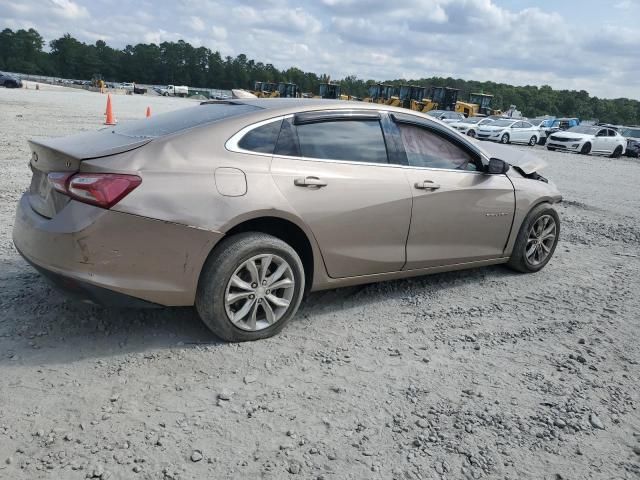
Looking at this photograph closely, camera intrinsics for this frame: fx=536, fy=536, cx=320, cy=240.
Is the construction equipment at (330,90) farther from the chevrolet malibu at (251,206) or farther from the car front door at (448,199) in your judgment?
the chevrolet malibu at (251,206)

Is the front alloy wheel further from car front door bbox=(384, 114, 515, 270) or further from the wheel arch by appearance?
the wheel arch

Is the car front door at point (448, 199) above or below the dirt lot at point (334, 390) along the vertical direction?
above

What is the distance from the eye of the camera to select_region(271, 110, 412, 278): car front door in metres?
3.61

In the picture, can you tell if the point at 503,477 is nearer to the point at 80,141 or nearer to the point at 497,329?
the point at 497,329

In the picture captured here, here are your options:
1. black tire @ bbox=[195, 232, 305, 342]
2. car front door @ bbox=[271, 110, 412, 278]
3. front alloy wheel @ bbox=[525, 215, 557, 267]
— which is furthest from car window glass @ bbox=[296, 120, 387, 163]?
front alloy wheel @ bbox=[525, 215, 557, 267]

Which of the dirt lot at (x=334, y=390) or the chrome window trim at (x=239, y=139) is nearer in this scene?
the dirt lot at (x=334, y=390)

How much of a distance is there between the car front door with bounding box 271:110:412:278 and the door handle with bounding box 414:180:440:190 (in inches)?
4.8

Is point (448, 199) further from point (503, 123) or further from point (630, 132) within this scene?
point (630, 132)

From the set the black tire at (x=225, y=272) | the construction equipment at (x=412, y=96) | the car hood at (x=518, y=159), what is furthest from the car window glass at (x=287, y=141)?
the construction equipment at (x=412, y=96)

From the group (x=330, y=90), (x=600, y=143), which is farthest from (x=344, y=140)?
(x=330, y=90)

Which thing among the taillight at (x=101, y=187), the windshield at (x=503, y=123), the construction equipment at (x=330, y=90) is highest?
the construction equipment at (x=330, y=90)

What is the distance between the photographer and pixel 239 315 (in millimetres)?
3451

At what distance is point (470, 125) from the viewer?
97.3 feet

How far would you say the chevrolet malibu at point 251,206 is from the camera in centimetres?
306
